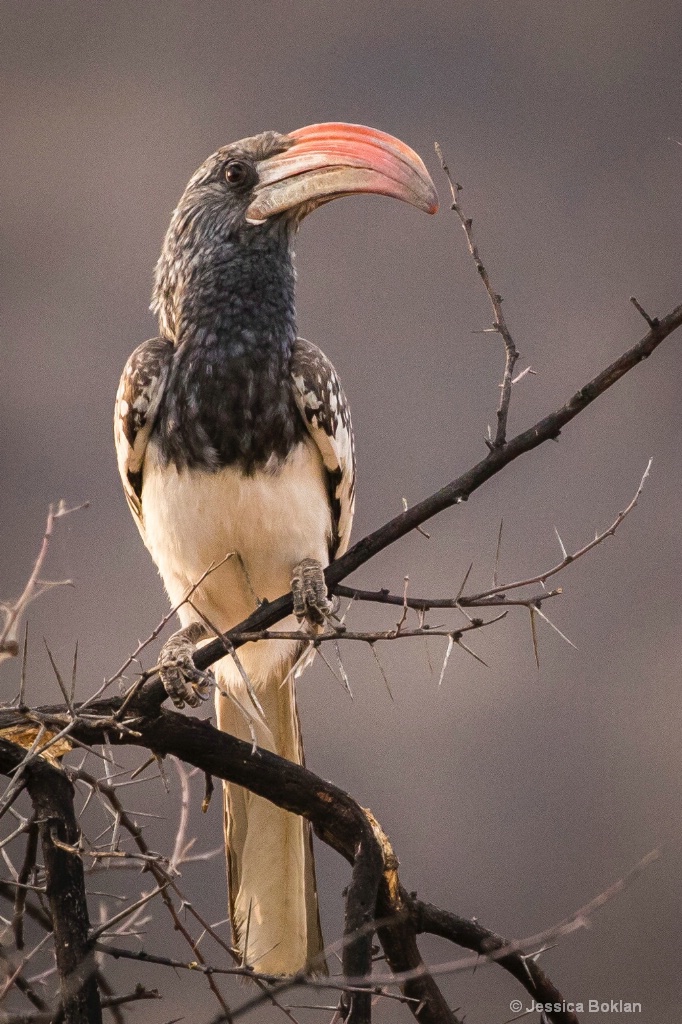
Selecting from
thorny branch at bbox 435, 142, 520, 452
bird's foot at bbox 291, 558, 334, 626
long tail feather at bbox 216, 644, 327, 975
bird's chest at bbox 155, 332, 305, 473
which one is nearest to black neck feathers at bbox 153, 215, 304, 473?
bird's chest at bbox 155, 332, 305, 473

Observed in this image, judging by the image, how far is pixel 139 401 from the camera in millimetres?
1506

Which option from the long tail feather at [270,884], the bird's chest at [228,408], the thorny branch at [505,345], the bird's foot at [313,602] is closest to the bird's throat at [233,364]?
the bird's chest at [228,408]

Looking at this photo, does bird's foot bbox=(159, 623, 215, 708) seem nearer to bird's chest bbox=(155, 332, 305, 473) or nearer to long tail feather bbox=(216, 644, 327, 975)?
long tail feather bbox=(216, 644, 327, 975)

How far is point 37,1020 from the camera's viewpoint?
913mm

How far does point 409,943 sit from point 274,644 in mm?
645

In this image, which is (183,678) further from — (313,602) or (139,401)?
(139,401)

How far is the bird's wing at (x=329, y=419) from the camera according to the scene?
150 centimetres

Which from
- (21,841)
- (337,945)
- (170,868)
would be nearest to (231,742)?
(170,868)

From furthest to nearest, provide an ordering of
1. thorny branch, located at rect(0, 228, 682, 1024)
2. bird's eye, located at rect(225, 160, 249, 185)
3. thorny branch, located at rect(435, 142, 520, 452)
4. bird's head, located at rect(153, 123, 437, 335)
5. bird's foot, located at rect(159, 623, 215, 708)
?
bird's eye, located at rect(225, 160, 249, 185) → bird's head, located at rect(153, 123, 437, 335) → bird's foot, located at rect(159, 623, 215, 708) → thorny branch, located at rect(435, 142, 520, 452) → thorny branch, located at rect(0, 228, 682, 1024)

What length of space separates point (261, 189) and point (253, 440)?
1.19 feet

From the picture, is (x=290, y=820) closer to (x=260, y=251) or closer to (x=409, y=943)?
(x=409, y=943)

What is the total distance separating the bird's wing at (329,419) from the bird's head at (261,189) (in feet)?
0.55

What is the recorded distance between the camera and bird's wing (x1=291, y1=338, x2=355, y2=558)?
1.50 meters

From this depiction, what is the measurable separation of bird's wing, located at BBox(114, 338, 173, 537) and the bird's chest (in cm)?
2
